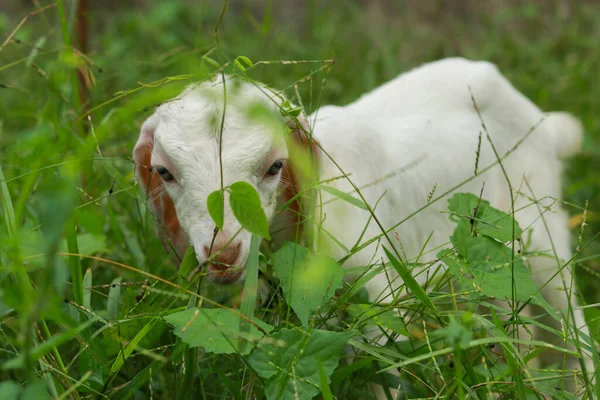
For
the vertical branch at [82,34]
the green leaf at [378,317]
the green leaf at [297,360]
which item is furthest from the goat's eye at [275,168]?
the vertical branch at [82,34]

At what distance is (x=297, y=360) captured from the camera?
5.06ft

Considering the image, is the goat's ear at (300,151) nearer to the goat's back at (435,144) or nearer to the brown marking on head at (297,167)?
the brown marking on head at (297,167)

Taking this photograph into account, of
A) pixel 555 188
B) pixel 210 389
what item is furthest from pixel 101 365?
pixel 555 188

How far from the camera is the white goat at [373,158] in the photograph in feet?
6.08

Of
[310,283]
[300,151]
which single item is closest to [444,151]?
[300,151]

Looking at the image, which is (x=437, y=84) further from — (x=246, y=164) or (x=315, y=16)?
(x=315, y=16)

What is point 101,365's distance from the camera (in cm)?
175

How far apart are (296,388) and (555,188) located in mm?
1876

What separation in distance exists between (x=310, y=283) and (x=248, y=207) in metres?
0.28

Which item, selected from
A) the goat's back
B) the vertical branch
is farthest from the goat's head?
the vertical branch

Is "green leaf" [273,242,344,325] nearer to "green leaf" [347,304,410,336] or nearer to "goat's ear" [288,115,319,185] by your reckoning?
"green leaf" [347,304,410,336]

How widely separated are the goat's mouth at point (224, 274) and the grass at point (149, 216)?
3.1 inches

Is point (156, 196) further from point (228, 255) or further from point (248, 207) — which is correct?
point (248, 207)

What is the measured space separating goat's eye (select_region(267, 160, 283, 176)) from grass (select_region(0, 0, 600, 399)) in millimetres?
215
